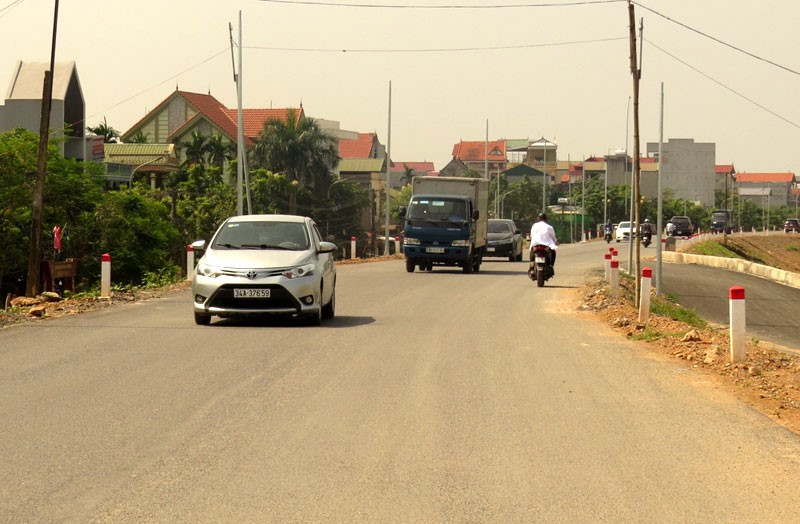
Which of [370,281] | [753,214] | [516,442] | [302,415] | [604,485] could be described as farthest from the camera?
[753,214]

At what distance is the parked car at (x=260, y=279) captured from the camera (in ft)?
52.6

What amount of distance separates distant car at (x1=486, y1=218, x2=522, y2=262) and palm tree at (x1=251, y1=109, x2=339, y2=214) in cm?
3686

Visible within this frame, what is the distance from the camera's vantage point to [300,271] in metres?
16.3

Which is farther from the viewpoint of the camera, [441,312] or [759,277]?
[759,277]

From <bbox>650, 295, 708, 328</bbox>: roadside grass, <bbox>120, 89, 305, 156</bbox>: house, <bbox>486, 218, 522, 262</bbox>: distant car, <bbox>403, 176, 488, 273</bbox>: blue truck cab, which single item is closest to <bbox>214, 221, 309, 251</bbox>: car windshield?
<bbox>650, 295, 708, 328</bbox>: roadside grass

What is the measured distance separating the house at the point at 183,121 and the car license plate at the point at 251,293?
75.4 meters

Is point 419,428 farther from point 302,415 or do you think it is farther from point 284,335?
point 284,335

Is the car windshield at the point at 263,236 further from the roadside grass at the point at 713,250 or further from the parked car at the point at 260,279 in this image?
the roadside grass at the point at 713,250

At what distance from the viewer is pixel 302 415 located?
360 inches

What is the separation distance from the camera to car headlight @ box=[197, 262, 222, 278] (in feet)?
52.9

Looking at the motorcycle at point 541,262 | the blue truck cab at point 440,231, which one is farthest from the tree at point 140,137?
the motorcycle at point 541,262

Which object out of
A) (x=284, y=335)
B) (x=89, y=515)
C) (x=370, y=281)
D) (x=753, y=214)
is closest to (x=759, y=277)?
(x=370, y=281)

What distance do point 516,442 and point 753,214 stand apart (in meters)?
166

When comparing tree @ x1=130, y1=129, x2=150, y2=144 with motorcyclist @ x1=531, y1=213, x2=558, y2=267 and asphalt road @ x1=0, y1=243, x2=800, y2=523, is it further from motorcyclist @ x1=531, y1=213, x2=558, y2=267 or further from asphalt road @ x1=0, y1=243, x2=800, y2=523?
asphalt road @ x1=0, y1=243, x2=800, y2=523
